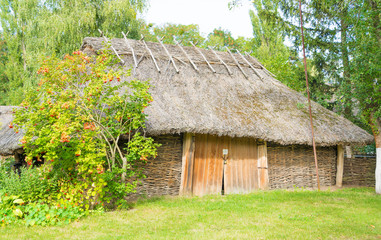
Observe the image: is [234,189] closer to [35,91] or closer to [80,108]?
[80,108]

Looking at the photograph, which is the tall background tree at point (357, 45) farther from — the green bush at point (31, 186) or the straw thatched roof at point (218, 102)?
the green bush at point (31, 186)

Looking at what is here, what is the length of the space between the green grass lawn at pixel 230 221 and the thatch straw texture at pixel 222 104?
6.22 ft

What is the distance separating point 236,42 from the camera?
30672mm

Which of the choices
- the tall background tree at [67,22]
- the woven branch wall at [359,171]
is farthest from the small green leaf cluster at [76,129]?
the woven branch wall at [359,171]

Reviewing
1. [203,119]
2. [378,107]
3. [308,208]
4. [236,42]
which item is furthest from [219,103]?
[236,42]

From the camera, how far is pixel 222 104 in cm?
1013

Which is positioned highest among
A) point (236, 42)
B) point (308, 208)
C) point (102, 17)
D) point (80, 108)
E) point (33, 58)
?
point (236, 42)

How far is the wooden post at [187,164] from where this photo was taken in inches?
359

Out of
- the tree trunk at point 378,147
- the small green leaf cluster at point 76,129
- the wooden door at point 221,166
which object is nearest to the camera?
the small green leaf cluster at point 76,129

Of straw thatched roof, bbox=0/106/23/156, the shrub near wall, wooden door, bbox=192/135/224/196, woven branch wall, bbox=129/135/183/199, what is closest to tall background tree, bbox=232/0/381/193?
wooden door, bbox=192/135/224/196

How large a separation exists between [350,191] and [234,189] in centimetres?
381

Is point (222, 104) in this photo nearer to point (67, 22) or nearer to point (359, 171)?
point (359, 171)

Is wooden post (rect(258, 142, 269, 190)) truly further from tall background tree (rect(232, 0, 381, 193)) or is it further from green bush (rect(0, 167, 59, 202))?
green bush (rect(0, 167, 59, 202))

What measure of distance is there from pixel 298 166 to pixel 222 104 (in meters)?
3.35
